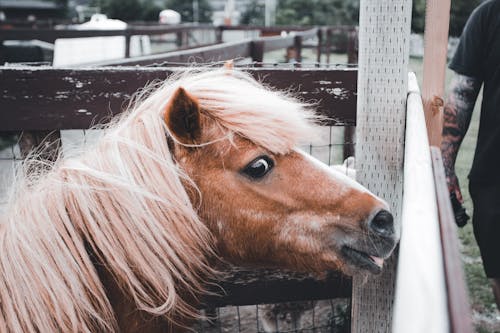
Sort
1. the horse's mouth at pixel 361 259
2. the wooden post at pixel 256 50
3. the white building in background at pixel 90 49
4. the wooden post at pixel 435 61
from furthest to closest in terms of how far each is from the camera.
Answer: the white building in background at pixel 90 49 < the wooden post at pixel 256 50 < the wooden post at pixel 435 61 < the horse's mouth at pixel 361 259

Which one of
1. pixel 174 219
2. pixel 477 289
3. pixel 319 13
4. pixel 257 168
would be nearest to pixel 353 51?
pixel 477 289

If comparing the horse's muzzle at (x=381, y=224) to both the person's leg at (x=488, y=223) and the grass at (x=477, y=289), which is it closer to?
the person's leg at (x=488, y=223)

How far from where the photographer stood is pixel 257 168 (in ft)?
5.04

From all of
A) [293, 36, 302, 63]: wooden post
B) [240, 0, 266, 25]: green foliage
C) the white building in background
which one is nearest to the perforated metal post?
the white building in background

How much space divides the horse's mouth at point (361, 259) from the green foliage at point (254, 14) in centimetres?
4868

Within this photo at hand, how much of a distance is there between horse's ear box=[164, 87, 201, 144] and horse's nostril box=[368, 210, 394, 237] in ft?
2.07

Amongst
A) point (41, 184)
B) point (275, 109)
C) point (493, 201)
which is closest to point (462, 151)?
point (493, 201)

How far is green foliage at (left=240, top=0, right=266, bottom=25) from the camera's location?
4841cm

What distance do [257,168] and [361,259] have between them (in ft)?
1.46

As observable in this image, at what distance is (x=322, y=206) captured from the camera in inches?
59.9

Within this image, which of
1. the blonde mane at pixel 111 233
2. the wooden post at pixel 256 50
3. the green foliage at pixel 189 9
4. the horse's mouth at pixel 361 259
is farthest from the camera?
the green foliage at pixel 189 9

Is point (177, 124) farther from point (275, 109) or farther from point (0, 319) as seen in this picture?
point (0, 319)

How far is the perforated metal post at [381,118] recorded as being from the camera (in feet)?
4.98

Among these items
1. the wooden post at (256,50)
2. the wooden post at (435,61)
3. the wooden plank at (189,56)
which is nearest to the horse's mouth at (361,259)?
the wooden post at (435,61)
